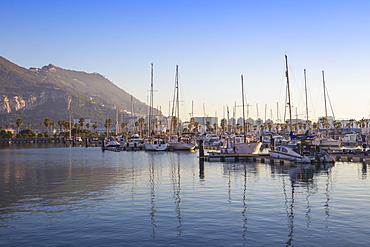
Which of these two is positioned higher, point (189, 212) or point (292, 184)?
point (292, 184)

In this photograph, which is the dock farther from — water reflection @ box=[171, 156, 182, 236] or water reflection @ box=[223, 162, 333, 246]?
water reflection @ box=[171, 156, 182, 236]

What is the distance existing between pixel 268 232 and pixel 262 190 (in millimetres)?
12674

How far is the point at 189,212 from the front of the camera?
74.7ft

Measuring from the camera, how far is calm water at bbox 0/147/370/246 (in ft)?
57.6

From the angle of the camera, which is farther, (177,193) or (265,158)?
(265,158)

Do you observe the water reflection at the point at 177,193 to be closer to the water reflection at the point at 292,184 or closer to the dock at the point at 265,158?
the water reflection at the point at 292,184

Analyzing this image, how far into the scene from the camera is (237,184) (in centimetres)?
3438

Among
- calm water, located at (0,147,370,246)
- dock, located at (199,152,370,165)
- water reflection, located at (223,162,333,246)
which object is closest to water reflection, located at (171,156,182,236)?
calm water, located at (0,147,370,246)

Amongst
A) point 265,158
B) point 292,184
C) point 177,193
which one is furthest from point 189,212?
point 265,158

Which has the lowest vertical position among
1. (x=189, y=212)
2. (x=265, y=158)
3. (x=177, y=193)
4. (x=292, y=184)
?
(x=189, y=212)

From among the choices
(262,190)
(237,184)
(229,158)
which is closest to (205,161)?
(229,158)

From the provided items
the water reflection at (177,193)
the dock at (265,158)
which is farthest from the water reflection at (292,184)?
the dock at (265,158)

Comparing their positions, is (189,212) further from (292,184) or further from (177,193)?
(292,184)

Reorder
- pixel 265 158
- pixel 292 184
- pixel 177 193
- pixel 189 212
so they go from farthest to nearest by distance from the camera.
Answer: pixel 265 158 < pixel 292 184 < pixel 177 193 < pixel 189 212
